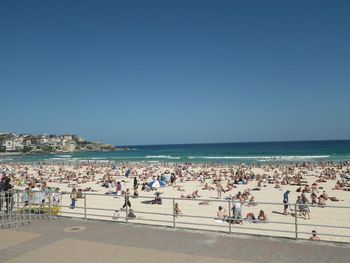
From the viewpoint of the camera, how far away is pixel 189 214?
15.9 m

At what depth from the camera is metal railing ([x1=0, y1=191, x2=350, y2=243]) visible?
36.3 feet

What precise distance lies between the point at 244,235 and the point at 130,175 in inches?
1320

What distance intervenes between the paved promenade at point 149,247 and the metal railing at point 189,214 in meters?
1.24

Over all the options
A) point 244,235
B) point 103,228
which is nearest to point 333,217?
point 244,235

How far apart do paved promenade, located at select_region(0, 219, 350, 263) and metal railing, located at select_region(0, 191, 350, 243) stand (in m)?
1.24

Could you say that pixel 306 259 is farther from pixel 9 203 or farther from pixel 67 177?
pixel 67 177

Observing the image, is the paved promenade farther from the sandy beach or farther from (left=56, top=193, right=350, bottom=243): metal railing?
(left=56, top=193, right=350, bottom=243): metal railing

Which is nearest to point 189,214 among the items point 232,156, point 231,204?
point 231,204

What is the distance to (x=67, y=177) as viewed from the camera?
1521 inches

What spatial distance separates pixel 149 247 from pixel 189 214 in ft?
28.3

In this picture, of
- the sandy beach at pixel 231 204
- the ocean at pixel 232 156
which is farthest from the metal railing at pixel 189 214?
the ocean at pixel 232 156

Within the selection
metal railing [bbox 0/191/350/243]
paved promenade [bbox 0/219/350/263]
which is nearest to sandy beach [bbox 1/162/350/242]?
metal railing [bbox 0/191/350/243]

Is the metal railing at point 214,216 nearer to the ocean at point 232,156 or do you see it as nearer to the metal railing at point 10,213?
the metal railing at point 10,213

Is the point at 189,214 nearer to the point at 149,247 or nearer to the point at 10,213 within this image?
the point at 10,213
